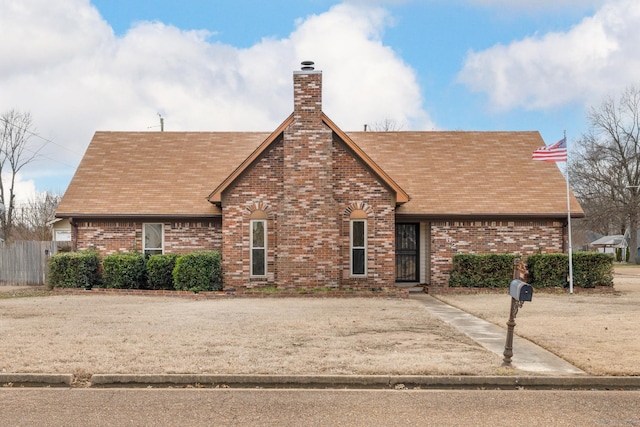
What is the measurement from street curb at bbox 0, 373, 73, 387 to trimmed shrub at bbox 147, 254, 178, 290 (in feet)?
41.9

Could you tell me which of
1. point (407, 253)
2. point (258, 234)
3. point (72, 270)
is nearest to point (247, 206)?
point (258, 234)

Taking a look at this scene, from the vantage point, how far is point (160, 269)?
20.7 meters

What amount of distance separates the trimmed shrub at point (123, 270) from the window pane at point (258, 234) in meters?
3.71

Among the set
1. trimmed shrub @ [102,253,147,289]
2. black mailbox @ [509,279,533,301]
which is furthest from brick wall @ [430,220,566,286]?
black mailbox @ [509,279,533,301]

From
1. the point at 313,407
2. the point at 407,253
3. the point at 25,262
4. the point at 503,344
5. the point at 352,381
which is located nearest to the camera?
the point at 313,407

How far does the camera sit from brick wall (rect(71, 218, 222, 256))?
882 inches

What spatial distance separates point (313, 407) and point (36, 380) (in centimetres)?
349

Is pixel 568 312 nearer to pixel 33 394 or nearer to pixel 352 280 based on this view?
pixel 352 280

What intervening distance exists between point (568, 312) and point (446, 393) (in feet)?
28.9

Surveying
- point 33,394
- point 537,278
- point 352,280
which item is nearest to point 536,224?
point 537,278

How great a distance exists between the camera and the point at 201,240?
2244 cm

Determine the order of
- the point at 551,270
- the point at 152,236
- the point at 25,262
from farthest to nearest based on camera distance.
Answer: the point at 25,262
the point at 152,236
the point at 551,270

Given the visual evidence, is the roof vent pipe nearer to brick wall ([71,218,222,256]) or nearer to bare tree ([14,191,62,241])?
brick wall ([71,218,222,256])

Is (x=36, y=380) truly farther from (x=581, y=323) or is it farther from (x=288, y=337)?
(x=581, y=323)
